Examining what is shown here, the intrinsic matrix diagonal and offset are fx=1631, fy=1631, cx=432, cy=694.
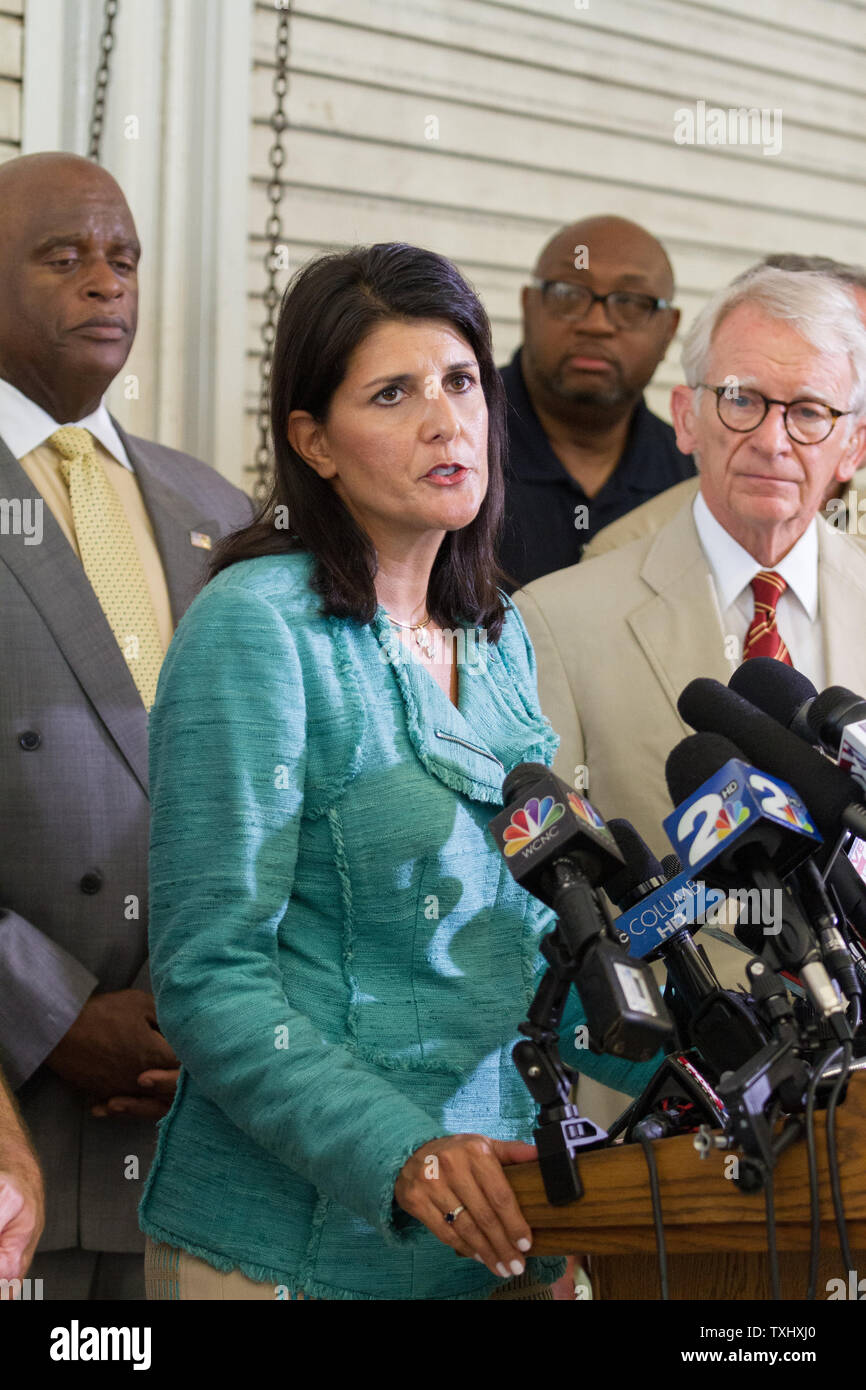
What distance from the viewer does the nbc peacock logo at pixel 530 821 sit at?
1.41 m

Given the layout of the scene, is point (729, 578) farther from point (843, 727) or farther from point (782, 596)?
point (843, 727)

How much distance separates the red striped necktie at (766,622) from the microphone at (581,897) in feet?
3.64

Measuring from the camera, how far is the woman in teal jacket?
5.02 ft

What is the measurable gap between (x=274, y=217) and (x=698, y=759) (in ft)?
9.28

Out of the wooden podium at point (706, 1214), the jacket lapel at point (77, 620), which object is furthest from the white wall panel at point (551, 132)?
Answer: the wooden podium at point (706, 1214)

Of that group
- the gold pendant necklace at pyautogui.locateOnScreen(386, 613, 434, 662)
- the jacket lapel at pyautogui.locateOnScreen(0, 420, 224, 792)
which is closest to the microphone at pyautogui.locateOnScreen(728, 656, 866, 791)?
the gold pendant necklace at pyautogui.locateOnScreen(386, 613, 434, 662)

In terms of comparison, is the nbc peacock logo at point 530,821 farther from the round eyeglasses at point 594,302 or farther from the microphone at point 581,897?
the round eyeglasses at point 594,302

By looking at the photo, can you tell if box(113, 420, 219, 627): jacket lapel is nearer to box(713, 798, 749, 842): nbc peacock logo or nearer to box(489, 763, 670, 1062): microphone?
box(489, 763, 670, 1062): microphone

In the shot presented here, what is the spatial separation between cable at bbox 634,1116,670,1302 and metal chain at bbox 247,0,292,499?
2680 mm

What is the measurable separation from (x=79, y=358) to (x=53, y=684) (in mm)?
646

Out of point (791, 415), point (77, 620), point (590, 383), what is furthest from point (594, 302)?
point (77, 620)

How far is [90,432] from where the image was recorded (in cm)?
300
